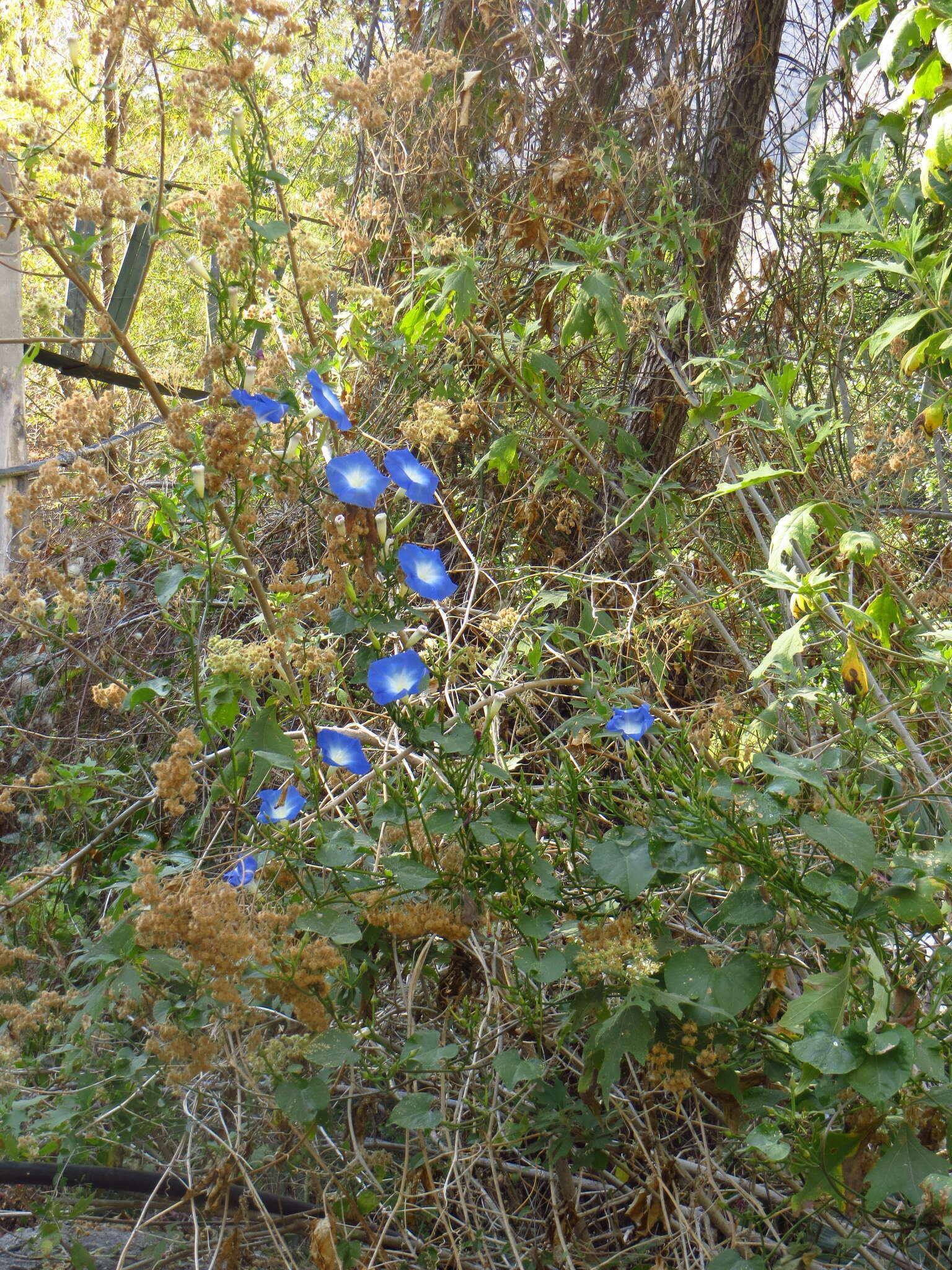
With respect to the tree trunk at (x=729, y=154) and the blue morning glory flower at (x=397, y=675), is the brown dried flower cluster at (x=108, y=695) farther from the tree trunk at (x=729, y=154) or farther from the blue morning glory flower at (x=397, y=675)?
the tree trunk at (x=729, y=154)

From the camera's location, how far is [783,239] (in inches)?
109

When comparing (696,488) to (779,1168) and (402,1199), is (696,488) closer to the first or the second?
(779,1168)

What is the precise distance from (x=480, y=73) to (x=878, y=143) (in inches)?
41.0

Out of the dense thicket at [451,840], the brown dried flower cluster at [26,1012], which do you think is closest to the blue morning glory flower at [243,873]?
the dense thicket at [451,840]

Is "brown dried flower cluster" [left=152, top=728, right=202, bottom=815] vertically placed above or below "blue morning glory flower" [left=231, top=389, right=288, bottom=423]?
below

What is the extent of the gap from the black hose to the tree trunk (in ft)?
6.44

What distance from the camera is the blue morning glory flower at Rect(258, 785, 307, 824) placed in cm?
Answer: 133

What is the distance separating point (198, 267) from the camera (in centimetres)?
127

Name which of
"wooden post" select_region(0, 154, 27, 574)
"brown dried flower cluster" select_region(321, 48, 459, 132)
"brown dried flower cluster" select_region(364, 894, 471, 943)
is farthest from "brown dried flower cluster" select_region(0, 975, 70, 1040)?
"wooden post" select_region(0, 154, 27, 574)

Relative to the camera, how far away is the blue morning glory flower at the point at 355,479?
1.28 meters

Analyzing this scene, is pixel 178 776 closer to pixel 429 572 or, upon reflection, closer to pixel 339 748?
pixel 339 748

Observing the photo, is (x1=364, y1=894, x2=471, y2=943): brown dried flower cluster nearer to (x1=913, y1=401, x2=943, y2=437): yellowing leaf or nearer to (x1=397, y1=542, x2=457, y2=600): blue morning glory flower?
(x1=397, y1=542, x2=457, y2=600): blue morning glory flower

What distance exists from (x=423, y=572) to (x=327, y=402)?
0.26 m

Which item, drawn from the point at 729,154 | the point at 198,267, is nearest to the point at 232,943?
the point at 198,267
